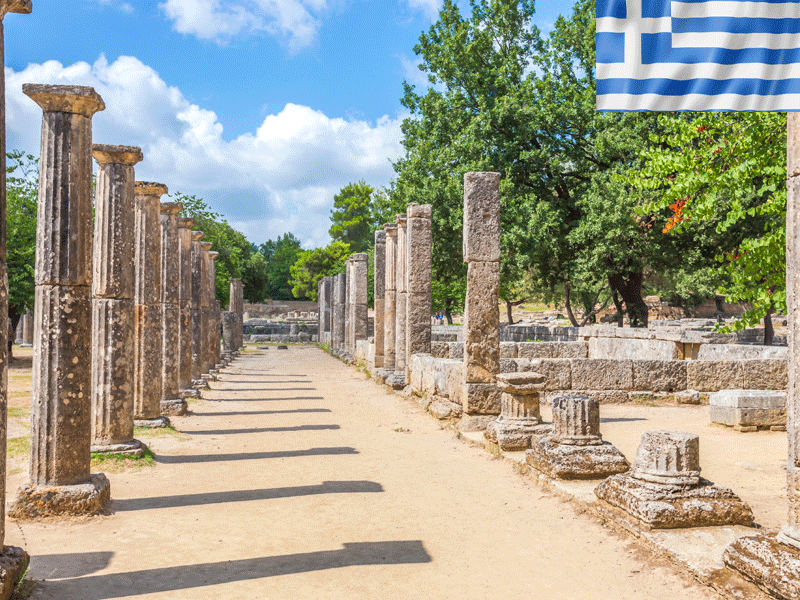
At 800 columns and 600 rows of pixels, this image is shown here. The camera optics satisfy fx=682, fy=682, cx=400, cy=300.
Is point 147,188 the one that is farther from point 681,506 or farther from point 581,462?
point 681,506

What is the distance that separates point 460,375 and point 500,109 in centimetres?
1453

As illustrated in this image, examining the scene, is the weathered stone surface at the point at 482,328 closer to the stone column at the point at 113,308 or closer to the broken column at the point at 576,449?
the broken column at the point at 576,449

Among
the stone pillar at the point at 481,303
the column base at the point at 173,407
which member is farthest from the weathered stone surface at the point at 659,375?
the column base at the point at 173,407

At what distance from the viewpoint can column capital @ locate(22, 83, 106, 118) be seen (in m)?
6.05

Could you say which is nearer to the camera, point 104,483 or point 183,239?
point 104,483

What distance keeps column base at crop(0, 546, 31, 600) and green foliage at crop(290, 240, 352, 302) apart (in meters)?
54.5

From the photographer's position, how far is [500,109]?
904 inches

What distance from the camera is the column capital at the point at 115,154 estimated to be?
7.92 meters

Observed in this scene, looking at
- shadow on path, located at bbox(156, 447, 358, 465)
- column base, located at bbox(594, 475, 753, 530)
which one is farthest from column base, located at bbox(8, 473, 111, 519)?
column base, located at bbox(594, 475, 753, 530)

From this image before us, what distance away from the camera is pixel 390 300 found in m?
18.4

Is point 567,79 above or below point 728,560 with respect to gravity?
above

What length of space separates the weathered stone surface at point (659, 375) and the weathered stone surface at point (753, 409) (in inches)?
105

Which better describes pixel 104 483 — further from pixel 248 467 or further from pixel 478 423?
pixel 478 423

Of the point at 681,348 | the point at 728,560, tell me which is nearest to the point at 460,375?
the point at 728,560
